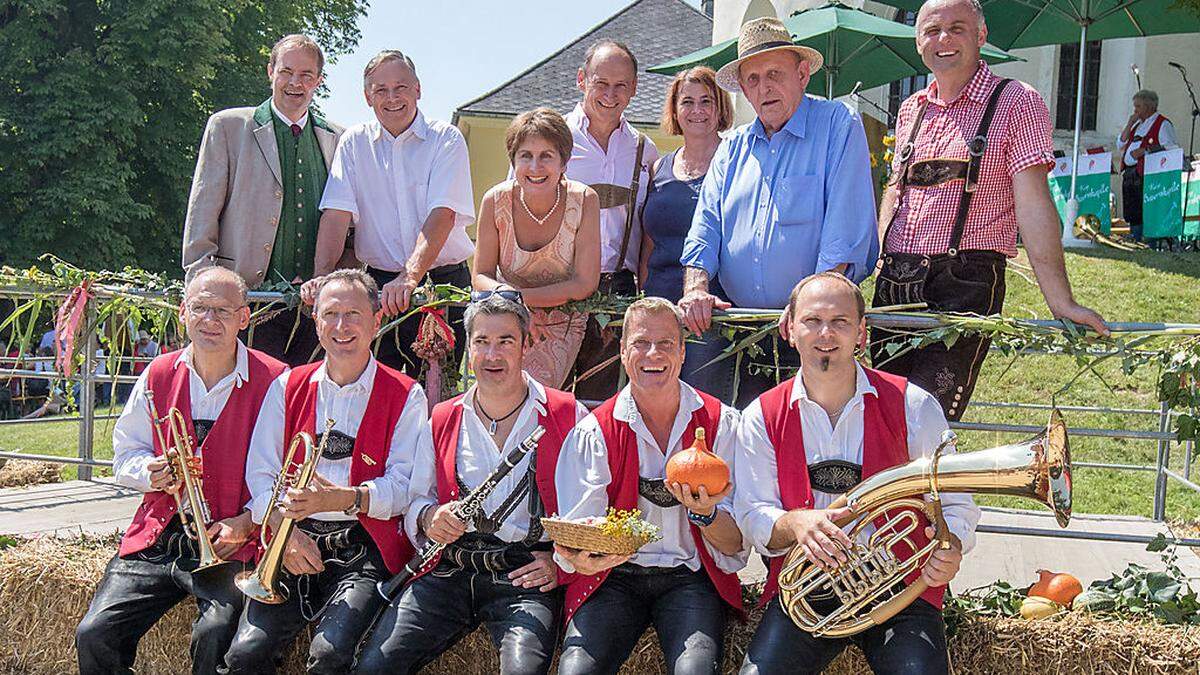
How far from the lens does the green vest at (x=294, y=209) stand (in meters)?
5.20

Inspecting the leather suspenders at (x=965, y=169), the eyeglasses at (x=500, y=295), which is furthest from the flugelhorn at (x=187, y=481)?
the leather suspenders at (x=965, y=169)

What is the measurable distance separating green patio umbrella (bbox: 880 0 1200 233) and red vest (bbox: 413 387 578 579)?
33.2 ft

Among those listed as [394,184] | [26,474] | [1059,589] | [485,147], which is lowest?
[26,474]

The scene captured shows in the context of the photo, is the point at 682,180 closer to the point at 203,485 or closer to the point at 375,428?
the point at 375,428

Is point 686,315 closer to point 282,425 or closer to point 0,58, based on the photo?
point 282,425

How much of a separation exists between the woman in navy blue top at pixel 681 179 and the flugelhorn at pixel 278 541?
1.78 metres

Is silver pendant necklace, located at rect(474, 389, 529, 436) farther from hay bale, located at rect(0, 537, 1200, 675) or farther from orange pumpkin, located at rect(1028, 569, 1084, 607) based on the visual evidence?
orange pumpkin, located at rect(1028, 569, 1084, 607)

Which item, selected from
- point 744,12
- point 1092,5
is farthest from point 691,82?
point 744,12

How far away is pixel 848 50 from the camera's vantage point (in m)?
12.0

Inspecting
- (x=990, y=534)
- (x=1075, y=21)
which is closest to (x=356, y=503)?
(x=990, y=534)

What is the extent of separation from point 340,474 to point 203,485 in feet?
1.67

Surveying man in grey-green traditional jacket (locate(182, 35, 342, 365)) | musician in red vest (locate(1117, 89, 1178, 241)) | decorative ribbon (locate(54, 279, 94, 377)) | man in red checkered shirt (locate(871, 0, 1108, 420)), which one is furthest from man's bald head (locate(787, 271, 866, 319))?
musician in red vest (locate(1117, 89, 1178, 241))

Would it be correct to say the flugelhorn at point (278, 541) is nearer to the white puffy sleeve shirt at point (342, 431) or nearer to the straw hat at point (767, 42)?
the white puffy sleeve shirt at point (342, 431)

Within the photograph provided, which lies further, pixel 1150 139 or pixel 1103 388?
pixel 1150 139
